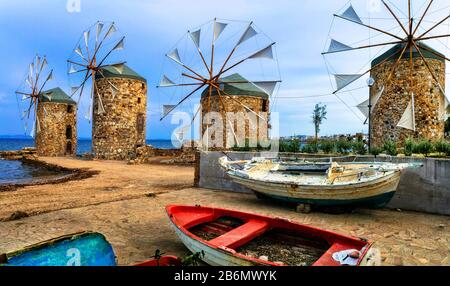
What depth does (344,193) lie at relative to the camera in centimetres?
688

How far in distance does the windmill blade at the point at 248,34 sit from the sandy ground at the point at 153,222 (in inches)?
306

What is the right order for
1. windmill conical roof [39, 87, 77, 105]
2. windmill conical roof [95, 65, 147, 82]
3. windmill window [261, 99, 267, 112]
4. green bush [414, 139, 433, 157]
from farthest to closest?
1. windmill conical roof [39, 87, 77, 105]
2. windmill conical roof [95, 65, 147, 82]
3. windmill window [261, 99, 267, 112]
4. green bush [414, 139, 433, 157]

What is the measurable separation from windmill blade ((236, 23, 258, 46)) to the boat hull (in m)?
8.67

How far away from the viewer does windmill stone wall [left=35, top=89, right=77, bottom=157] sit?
33.3 meters

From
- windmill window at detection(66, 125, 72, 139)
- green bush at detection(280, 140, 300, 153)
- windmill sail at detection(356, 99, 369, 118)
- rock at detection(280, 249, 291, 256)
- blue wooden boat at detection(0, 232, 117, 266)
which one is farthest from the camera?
windmill window at detection(66, 125, 72, 139)

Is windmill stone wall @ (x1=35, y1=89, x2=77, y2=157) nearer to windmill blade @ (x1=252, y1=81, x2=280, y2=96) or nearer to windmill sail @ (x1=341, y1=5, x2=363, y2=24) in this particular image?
windmill blade @ (x1=252, y1=81, x2=280, y2=96)

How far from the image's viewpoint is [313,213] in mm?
7719

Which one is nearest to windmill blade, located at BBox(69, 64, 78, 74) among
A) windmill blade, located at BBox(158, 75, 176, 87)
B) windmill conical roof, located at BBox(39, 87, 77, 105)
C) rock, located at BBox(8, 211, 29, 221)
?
windmill conical roof, located at BBox(39, 87, 77, 105)

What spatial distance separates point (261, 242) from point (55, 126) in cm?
3531

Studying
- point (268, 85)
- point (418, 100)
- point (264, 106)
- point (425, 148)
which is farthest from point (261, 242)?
point (264, 106)

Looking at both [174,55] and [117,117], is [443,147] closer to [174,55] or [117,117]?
[174,55]

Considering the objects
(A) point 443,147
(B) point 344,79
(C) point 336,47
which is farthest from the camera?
(B) point 344,79

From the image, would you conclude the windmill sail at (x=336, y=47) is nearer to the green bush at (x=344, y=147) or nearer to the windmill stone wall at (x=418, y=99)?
the windmill stone wall at (x=418, y=99)
